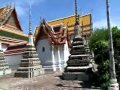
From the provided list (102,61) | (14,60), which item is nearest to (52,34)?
(14,60)

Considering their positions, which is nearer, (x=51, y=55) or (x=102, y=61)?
(x=102, y=61)

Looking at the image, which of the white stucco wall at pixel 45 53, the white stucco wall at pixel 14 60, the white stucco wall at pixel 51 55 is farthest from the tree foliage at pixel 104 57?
the white stucco wall at pixel 14 60

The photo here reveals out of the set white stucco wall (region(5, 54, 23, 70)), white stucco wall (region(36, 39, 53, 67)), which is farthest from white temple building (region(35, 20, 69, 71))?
white stucco wall (region(5, 54, 23, 70))

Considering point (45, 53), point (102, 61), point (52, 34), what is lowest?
point (102, 61)

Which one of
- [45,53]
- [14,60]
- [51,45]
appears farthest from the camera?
[14,60]

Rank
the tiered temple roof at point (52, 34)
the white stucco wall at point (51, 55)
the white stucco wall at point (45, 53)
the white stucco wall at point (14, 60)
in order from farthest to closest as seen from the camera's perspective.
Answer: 1. the white stucco wall at point (14, 60)
2. the white stucco wall at point (45, 53)
3. the white stucco wall at point (51, 55)
4. the tiered temple roof at point (52, 34)

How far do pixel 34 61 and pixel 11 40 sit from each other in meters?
12.1

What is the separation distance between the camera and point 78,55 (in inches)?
672

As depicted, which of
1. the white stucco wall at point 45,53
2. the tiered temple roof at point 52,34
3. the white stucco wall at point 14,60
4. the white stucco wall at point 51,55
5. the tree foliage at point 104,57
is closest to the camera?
the tree foliage at point 104,57

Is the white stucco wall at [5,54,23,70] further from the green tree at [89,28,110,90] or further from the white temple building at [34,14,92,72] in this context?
the green tree at [89,28,110,90]

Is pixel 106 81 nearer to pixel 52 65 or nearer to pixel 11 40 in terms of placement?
pixel 52 65

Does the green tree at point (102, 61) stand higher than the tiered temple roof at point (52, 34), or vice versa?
the tiered temple roof at point (52, 34)

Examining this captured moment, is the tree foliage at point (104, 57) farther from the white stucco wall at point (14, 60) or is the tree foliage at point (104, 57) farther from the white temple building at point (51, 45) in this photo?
the white stucco wall at point (14, 60)

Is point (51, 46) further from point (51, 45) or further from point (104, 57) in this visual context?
point (104, 57)
